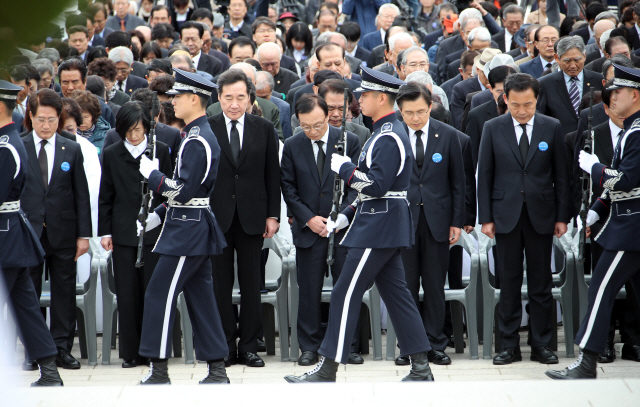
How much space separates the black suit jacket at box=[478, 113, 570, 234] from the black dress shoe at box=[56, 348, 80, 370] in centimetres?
304

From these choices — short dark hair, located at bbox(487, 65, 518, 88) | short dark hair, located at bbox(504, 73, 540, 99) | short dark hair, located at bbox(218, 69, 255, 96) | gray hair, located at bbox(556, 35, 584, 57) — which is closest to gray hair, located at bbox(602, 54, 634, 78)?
gray hair, located at bbox(556, 35, 584, 57)

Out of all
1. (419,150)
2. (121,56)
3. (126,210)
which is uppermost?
(121,56)

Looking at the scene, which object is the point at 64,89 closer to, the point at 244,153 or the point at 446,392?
the point at 244,153

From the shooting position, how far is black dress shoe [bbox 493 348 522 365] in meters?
5.40

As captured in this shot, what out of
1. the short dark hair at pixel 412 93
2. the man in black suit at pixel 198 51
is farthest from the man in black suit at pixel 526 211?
the man in black suit at pixel 198 51

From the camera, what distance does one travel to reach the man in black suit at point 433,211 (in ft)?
17.9

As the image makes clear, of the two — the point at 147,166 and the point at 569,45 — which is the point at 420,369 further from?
the point at 569,45

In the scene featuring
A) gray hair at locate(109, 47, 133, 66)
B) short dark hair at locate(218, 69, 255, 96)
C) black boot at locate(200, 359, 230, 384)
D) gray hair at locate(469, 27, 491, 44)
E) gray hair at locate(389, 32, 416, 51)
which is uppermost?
gray hair at locate(469, 27, 491, 44)

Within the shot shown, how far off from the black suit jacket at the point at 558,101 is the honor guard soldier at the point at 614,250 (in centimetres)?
180

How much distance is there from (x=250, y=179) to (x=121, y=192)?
90cm

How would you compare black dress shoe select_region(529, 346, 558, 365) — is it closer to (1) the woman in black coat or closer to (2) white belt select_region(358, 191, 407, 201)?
(2) white belt select_region(358, 191, 407, 201)

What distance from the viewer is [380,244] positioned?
4.49m

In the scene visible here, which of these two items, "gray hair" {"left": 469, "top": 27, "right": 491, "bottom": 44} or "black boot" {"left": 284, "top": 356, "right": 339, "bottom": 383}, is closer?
"black boot" {"left": 284, "top": 356, "right": 339, "bottom": 383}

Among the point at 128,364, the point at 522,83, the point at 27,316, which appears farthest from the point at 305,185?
the point at 27,316
